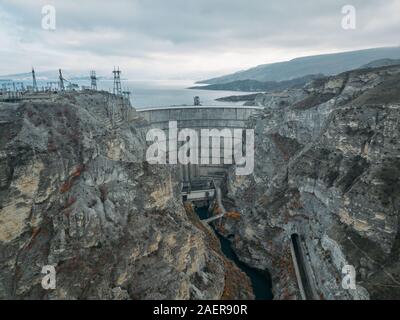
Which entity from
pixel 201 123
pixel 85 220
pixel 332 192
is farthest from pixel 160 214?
pixel 201 123

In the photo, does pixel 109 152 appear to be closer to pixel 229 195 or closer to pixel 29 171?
pixel 29 171

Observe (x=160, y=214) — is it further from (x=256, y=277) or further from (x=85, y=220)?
(x=256, y=277)

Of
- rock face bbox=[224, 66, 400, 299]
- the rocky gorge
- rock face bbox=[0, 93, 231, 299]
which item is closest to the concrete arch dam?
A: rock face bbox=[224, 66, 400, 299]

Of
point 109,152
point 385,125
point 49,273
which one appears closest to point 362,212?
point 385,125

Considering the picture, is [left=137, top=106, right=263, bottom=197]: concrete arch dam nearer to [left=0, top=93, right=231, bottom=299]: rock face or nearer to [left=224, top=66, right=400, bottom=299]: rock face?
[left=224, top=66, right=400, bottom=299]: rock face

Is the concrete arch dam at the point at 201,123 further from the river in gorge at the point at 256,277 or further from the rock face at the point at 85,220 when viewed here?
the rock face at the point at 85,220
